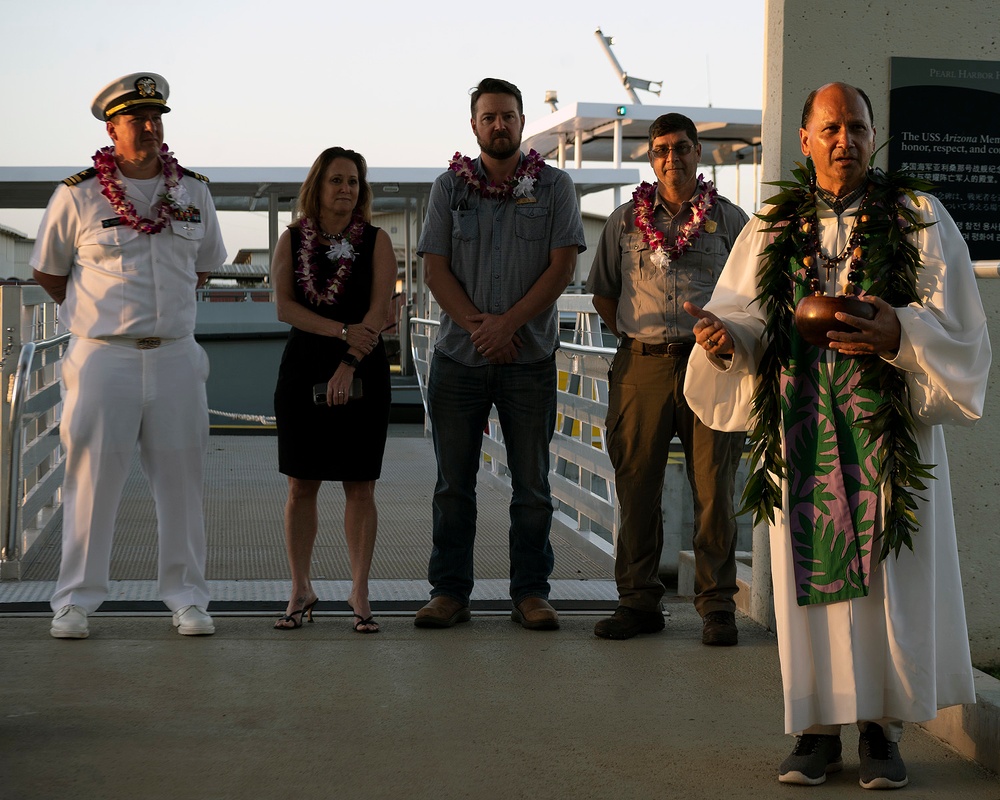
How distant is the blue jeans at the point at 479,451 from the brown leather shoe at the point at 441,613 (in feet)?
0.12

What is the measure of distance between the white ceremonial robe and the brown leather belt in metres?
1.37

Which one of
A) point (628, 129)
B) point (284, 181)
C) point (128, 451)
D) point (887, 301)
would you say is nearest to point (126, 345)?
point (128, 451)

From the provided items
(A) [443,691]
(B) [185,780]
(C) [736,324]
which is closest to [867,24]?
(C) [736,324]

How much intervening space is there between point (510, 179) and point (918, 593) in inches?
100

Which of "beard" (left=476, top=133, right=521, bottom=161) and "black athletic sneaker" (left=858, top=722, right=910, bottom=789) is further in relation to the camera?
"beard" (left=476, top=133, right=521, bottom=161)

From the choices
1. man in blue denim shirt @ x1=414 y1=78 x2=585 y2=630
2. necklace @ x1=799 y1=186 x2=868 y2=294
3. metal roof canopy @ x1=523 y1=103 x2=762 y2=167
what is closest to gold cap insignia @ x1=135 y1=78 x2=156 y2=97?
man in blue denim shirt @ x1=414 y1=78 x2=585 y2=630

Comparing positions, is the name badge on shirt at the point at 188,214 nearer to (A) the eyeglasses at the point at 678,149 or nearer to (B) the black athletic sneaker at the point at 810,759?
(A) the eyeglasses at the point at 678,149

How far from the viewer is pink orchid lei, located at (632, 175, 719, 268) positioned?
498cm

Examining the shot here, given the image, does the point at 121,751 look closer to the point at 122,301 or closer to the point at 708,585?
the point at 122,301

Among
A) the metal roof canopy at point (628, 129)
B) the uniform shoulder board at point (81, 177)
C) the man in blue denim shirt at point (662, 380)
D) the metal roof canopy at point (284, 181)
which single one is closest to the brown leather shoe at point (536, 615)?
the man in blue denim shirt at point (662, 380)

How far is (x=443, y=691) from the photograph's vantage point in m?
4.28

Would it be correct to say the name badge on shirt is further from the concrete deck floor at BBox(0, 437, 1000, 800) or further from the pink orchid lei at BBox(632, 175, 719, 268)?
the pink orchid lei at BBox(632, 175, 719, 268)

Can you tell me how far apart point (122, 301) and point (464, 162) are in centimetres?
148

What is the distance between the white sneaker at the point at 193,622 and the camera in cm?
496
